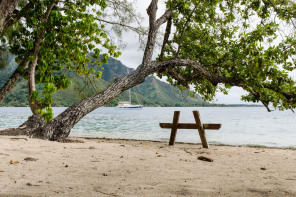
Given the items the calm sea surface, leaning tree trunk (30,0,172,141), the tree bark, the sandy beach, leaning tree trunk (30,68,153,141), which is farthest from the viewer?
the calm sea surface

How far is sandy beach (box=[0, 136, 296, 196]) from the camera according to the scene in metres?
3.16

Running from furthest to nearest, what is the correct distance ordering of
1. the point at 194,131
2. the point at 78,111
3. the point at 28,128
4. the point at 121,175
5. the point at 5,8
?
the point at 194,131 → the point at 78,111 → the point at 28,128 → the point at 5,8 → the point at 121,175

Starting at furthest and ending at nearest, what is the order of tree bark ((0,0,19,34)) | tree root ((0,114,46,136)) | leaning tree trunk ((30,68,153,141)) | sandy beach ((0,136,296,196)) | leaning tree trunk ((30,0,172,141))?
leaning tree trunk ((30,0,172,141)) → leaning tree trunk ((30,68,153,141)) → tree root ((0,114,46,136)) → tree bark ((0,0,19,34)) → sandy beach ((0,136,296,196))

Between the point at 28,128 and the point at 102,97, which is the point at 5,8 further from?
the point at 102,97

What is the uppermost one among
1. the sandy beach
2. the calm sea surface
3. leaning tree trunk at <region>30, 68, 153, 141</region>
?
leaning tree trunk at <region>30, 68, 153, 141</region>

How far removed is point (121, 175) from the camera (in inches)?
159

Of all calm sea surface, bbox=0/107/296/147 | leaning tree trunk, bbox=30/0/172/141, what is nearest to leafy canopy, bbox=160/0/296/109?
leaning tree trunk, bbox=30/0/172/141

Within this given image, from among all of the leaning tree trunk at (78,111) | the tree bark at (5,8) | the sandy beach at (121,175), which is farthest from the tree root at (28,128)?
the tree bark at (5,8)

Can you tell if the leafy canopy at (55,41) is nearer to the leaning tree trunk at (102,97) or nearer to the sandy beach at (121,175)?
the leaning tree trunk at (102,97)

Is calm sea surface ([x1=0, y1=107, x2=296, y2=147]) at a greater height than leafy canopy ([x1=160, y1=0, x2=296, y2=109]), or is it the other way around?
leafy canopy ([x1=160, y1=0, x2=296, y2=109])

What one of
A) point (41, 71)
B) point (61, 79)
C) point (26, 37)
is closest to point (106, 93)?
point (61, 79)

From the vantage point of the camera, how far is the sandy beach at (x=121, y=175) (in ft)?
10.4

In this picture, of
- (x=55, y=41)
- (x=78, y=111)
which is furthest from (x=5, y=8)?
(x=78, y=111)

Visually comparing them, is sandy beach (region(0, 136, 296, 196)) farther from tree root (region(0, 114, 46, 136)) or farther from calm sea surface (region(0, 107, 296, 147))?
calm sea surface (region(0, 107, 296, 147))
